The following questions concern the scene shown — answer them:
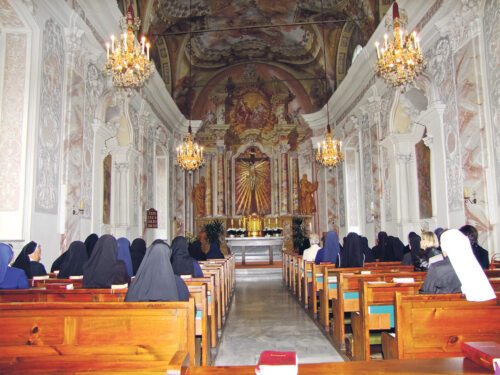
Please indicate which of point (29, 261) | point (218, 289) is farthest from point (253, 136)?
point (29, 261)

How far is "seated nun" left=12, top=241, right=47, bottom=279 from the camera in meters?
5.89

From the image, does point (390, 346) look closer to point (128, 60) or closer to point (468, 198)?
point (468, 198)

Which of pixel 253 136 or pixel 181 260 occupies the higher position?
pixel 253 136

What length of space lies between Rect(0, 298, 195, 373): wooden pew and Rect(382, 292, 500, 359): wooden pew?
148cm

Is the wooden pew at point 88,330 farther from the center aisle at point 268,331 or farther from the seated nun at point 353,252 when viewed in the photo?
the seated nun at point 353,252

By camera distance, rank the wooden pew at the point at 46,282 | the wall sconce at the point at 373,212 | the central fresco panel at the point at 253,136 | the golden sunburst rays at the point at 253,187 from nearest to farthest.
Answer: the wooden pew at the point at 46,282
the wall sconce at the point at 373,212
the central fresco panel at the point at 253,136
the golden sunburst rays at the point at 253,187

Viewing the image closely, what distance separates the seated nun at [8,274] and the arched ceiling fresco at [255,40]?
9.30 m

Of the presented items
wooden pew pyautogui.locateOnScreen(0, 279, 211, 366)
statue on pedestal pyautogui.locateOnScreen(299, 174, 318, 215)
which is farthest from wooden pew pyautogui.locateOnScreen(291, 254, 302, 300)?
statue on pedestal pyautogui.locateOnScreen(299, 174, 318, 215)

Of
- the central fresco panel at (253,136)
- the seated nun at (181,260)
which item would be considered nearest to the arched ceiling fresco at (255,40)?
the central fresco panel at (253,136)

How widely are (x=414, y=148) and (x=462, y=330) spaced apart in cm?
865

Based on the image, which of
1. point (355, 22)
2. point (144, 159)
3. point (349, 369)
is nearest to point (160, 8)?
point (144, 159)

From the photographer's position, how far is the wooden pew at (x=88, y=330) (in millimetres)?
2750

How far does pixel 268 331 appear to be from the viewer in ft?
20.3

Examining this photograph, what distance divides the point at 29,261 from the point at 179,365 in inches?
205
